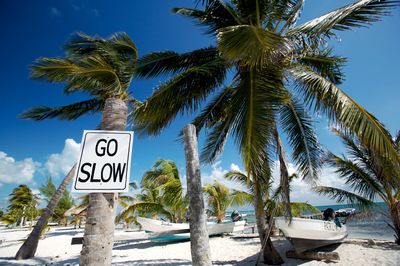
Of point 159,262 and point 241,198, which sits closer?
point 159,262

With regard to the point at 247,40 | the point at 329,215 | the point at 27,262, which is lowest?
the point at 27,262

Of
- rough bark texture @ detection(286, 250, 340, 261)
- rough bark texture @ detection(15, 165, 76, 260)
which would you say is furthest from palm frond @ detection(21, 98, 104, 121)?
rough bark texture @ detection(286, 250, 340, 261)

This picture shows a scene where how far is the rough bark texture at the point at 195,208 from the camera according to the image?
2697 millimetres

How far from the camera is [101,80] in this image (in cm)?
311

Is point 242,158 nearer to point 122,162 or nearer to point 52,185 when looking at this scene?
point 122,162

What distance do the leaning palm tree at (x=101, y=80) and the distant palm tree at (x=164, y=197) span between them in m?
9.79

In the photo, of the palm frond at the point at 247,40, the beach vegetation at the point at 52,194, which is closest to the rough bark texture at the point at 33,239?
the palm frond at the point at 247,40

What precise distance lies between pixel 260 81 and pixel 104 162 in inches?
164

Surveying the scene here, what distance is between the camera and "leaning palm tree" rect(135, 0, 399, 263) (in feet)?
13.0

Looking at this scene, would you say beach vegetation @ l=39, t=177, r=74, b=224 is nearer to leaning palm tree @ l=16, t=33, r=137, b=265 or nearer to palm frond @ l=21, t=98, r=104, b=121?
palm frond @ l=21, t=98, r=104, b=121

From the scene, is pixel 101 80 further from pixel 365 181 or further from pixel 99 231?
pixel 365 181

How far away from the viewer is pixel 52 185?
102ft

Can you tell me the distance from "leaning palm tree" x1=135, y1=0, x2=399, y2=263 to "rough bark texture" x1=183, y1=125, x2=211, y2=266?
1653 millimetres

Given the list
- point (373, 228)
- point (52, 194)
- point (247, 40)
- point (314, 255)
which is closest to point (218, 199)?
point (314, 255)
